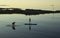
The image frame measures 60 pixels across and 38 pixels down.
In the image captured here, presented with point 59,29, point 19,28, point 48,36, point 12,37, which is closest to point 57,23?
point 59,29

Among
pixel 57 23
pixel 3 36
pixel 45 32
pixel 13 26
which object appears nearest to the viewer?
pixel 3 36

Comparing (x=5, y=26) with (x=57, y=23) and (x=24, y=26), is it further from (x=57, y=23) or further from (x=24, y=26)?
(x=57, y=23)

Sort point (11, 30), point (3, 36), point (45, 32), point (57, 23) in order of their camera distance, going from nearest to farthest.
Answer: point (3, 36) < point (45, 32) < point (11, 30) < point (57, 23)

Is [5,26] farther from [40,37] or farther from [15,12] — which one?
[40,37]

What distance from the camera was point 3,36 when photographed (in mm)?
20594

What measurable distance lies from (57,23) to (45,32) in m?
5.76

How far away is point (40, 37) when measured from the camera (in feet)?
70.5

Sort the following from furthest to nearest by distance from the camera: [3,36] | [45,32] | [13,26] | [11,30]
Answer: [13,26]
[11,30]
[45,32]
[3,36]

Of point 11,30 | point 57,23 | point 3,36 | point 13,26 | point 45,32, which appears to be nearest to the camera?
point 3,36

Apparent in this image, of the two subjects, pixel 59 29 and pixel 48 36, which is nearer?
pixel 48 36

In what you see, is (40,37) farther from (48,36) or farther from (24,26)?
(24,26)

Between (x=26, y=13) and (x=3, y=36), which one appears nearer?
(x=3, y=36)

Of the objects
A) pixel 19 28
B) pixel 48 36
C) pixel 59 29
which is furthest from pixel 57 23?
pixel 48 36

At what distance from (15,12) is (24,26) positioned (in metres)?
3.32
